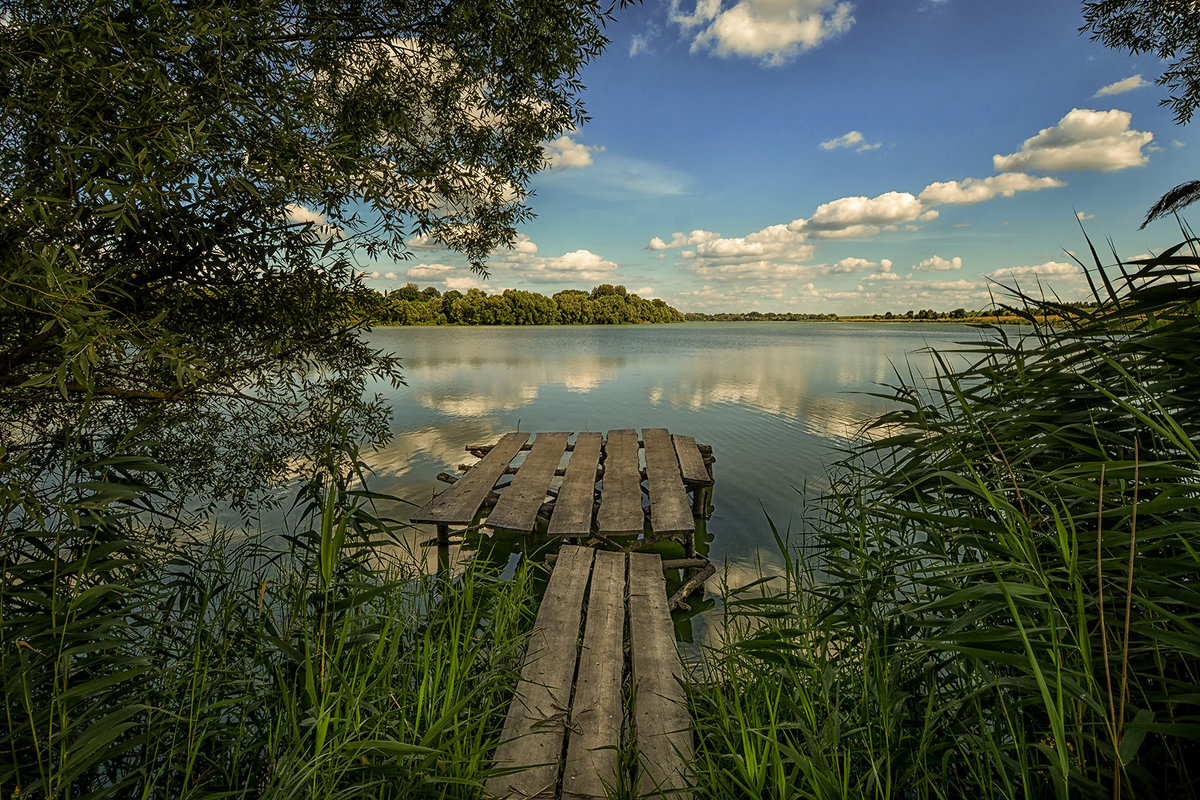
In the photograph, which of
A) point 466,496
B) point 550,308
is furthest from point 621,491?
point 550,308

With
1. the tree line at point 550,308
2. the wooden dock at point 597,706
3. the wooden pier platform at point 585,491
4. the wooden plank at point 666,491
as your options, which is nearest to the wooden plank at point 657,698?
the wooden dock at point 597,706

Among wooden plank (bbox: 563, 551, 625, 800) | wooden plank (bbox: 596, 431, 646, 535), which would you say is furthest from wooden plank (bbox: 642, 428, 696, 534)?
wooden plank (bbox: 563, 551, 625, 800)

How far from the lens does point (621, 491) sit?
5.83 metres

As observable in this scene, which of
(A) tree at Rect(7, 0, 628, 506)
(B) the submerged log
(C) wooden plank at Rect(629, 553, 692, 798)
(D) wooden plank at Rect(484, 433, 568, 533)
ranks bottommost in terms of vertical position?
(B) the submerged log

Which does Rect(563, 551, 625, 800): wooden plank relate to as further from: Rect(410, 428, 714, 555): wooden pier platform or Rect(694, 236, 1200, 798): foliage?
Rect(410, 428, 714, 555): wooden pier platform

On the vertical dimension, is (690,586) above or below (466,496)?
below

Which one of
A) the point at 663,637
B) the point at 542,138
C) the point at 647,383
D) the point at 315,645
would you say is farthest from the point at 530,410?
the point at 315,645

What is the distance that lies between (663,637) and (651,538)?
2.82 meters

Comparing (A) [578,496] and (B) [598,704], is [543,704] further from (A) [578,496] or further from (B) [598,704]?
(A) [578,496]

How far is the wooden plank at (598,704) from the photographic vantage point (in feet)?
6.40

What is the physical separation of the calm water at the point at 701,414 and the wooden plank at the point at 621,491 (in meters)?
1.04

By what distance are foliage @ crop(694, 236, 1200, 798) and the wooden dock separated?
0.22 m

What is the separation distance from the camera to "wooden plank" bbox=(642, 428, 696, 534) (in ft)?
15.4

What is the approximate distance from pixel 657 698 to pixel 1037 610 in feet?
5.49
